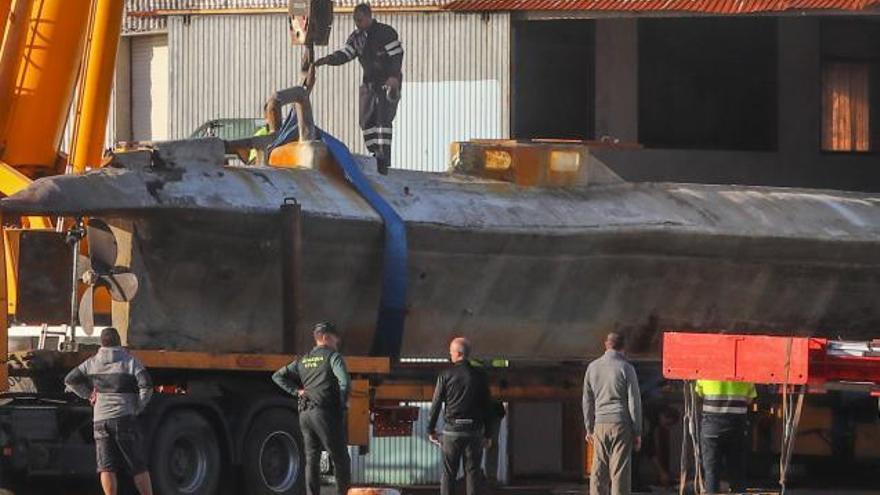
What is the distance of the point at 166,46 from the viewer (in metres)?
Answer: 30.1

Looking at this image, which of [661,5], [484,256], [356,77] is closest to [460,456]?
[484,256]

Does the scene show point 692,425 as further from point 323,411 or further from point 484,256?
point 484,256

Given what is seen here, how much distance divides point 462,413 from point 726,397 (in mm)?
2861

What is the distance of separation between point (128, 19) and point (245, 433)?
12.4m

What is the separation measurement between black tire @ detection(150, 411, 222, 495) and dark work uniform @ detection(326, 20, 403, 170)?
615cm

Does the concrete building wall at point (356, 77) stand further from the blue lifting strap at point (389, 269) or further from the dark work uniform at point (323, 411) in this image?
the dark work uniform at point (323, 411)

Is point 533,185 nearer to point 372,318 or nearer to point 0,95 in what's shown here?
point 372,318

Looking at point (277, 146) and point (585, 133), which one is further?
point (585, 133)

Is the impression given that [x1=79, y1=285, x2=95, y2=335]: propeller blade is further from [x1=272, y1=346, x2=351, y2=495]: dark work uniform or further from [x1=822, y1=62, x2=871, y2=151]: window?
[x1=822, y1=62, x2=871, y2=151]: window

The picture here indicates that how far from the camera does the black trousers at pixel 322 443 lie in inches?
700

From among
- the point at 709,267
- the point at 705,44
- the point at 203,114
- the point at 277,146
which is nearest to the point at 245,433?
the point at 277,146

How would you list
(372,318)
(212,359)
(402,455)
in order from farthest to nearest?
(402,455)
(372,318)
(212,359)

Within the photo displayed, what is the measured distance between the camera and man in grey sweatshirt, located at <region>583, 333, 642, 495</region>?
17844 mm

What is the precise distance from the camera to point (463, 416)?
18375 millimetres
